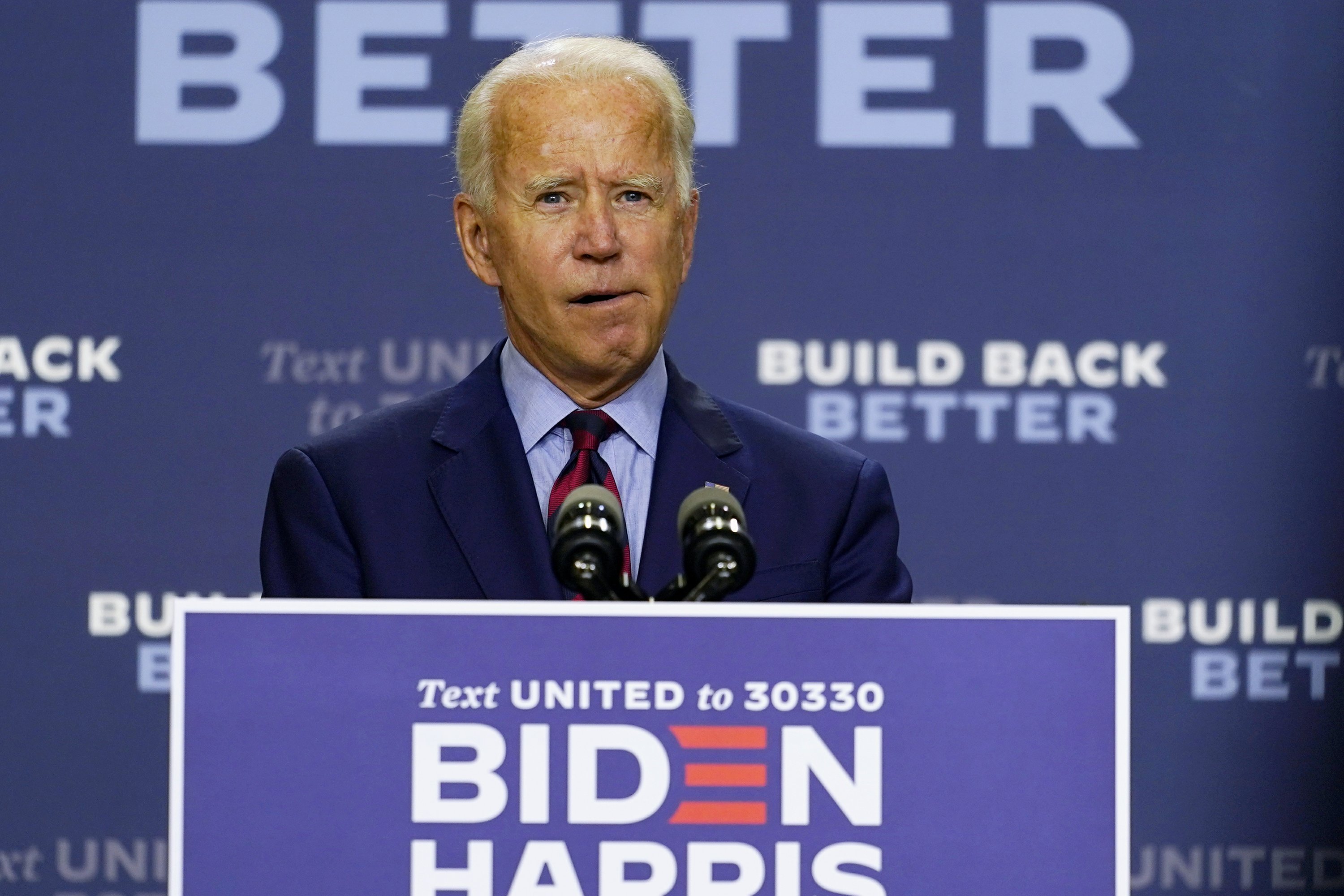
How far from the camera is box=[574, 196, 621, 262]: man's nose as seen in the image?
5.07 feet

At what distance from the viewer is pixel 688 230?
1.67 meters

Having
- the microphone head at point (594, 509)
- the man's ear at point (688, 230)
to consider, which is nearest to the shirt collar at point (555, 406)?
the man's ear at point (688, 230)

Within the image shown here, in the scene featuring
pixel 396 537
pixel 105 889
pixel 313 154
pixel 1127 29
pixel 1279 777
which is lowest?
pixel 105 889

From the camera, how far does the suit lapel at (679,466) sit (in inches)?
61.1

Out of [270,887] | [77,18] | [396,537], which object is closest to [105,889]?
[77,18]

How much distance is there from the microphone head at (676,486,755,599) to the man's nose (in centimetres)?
54

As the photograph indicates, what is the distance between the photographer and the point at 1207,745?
10.0ft

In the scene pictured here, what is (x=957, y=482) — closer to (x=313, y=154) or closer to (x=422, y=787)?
(x=313, y=154)

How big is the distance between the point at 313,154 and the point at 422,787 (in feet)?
7.36

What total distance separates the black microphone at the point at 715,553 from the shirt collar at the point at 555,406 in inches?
23.4

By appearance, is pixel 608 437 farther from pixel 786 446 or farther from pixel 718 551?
pixel 718 551

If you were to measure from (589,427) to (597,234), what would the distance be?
0.65 feet

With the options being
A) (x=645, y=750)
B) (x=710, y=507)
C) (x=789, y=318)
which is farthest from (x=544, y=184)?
(x=789, y=318)

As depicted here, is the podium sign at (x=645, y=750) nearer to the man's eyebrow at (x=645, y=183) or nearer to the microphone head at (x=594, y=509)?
the microphone head at (x=594, y=509)
